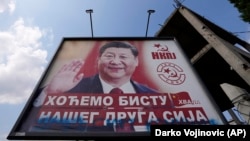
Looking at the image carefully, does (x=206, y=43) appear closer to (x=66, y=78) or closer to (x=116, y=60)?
(x=116, y=60)

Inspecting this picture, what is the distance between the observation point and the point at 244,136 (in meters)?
3.25

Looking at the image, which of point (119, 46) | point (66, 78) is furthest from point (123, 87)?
point (119, 46)

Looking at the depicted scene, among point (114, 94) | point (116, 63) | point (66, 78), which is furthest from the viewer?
point (116, 63)

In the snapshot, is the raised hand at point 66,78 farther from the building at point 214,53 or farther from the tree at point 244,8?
A: the tree at point 244,8

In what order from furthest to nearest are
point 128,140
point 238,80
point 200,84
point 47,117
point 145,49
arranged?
1. point 238,80
2. point 145,49
3. point 200,84
4. point 47,117
5. point 128,140

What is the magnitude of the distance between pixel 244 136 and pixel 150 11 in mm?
5229

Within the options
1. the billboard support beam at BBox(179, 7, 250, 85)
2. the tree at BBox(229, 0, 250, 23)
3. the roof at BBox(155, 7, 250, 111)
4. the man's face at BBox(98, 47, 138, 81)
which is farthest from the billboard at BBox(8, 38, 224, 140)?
the tree at BBox(229, 0, 250, 23)

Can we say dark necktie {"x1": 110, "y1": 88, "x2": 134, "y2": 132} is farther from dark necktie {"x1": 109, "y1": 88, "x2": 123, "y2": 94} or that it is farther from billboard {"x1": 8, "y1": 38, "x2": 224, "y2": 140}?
dark necktie {"x1": 109, "y1": 88, "x2": 123, "y2": 94}

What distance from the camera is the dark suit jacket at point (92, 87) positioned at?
15.1 ft

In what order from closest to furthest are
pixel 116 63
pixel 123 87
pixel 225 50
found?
pixel 123 87 < pixel 116 63 < pixel 225 50

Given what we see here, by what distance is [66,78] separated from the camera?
4984 mm

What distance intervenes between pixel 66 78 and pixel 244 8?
7130 millimetres

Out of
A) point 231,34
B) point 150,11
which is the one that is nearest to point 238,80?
point 231,34

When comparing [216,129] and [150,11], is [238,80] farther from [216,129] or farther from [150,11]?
[216,129]
